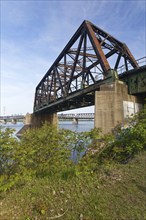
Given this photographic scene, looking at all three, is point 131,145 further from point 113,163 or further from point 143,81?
point 143,81

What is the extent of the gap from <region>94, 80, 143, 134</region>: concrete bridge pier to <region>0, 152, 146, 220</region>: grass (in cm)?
735

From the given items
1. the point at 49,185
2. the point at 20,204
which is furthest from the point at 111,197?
the point at 20,204

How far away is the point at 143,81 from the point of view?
14281 mm

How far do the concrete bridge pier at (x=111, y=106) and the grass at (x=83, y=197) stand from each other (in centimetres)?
735

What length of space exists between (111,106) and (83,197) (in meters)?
9.81

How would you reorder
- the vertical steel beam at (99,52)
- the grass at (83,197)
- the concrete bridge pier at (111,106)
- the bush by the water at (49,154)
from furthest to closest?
1. the vertical steel beam at (99,52)
2. the concrete bridge pier at (111,106)
3. the bush by the water at (49,154)
4. the grass at (83,197)

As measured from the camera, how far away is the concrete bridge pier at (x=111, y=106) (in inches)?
501

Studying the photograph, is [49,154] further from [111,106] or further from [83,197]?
[111,106]

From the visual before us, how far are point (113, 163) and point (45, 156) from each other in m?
2.87

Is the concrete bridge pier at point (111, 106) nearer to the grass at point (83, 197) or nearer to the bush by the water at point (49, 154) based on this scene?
the bush by the water at point (49, 154)

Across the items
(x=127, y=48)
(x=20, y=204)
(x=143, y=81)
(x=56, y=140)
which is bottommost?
(x=20, y=204)

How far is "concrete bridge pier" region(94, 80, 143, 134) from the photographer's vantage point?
1273 centimetres

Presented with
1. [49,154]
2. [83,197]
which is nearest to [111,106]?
[49,154]

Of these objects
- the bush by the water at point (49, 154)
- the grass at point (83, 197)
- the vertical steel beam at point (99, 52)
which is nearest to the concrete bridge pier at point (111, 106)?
the vertical steel beam at point (99, 52)
